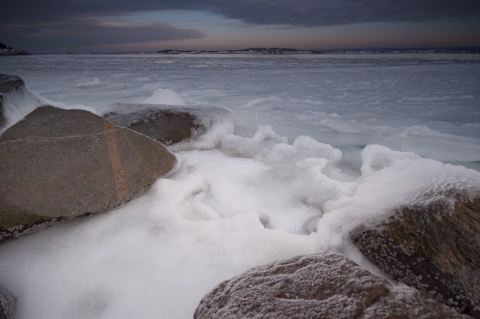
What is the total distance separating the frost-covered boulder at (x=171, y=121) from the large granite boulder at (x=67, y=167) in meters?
1.03

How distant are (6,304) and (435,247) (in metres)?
2.34

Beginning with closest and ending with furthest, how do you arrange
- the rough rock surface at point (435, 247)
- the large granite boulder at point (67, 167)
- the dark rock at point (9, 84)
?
the rough rock surface at point (435, 247) → the large granite boulder at point (67, 167) → the dark rock at point (9, 84)

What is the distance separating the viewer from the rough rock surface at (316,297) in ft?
4.10

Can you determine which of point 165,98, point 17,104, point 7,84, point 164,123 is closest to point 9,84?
point 7,84

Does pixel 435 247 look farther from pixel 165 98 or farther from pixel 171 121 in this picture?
pixel 165 98

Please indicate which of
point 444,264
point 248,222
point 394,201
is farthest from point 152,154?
point 444,264

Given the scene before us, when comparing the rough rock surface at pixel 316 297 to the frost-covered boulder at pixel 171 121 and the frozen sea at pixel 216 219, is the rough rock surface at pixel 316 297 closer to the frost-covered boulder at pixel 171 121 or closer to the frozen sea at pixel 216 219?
the frozen sea at pixel 216 219

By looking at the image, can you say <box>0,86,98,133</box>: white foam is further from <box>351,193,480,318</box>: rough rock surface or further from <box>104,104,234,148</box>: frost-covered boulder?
<box>351,193,480,318</box>: rough rock surface

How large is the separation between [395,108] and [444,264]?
217 inches

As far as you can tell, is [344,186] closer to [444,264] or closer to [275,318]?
[444,264]

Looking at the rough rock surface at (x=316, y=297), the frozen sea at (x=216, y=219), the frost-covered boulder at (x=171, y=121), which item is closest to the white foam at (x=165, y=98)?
the frost-covered boulder at (x=171, y=121)

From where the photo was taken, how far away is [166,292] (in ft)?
5.65

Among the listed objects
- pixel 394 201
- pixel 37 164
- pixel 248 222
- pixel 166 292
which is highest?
pixel 37 164

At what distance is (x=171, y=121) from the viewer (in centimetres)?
394
